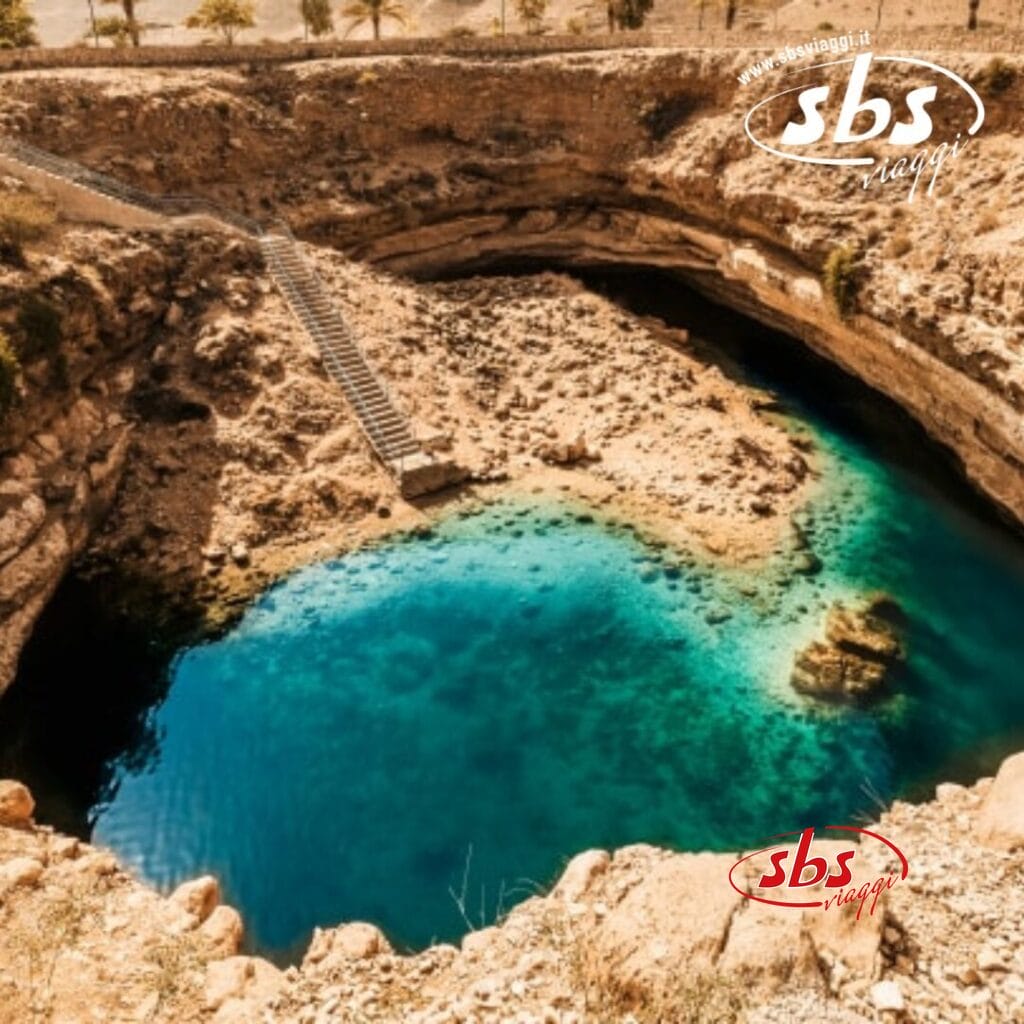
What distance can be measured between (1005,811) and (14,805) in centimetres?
2048

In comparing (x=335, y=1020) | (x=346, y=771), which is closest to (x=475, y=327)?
(x=346, y=771)

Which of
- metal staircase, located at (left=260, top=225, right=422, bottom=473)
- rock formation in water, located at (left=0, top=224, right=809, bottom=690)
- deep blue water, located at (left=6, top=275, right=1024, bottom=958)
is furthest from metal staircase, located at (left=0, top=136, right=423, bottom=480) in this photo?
deep blue water, located at (left=6, top=275, right=1024, bottom=958)

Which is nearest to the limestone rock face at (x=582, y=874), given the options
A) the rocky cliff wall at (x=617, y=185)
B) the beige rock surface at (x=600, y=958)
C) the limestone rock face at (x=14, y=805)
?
the beige rock surface at (x=600, y=958)

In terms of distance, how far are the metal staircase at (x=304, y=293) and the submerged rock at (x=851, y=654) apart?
14.6 m

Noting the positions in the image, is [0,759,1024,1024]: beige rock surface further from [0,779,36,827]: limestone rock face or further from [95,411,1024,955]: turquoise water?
[95,411,1024,955]: turquoise water

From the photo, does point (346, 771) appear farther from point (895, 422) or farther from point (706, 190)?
point (706, 190)

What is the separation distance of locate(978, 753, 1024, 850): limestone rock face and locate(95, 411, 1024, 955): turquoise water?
4.15 m

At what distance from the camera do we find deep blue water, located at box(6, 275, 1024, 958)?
20094 mm

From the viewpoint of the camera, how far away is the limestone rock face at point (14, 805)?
18.3 m

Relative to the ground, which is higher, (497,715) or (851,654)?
(851,654)

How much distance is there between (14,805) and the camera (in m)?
18.6

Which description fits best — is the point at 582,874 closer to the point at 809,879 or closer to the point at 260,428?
the point at 809,879

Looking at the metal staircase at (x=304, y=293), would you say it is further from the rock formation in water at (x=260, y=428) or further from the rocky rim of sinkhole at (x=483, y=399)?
the rocky rim of sinkhole at (x=483, y=399)

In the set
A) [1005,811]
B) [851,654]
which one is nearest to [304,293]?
[851,654]
